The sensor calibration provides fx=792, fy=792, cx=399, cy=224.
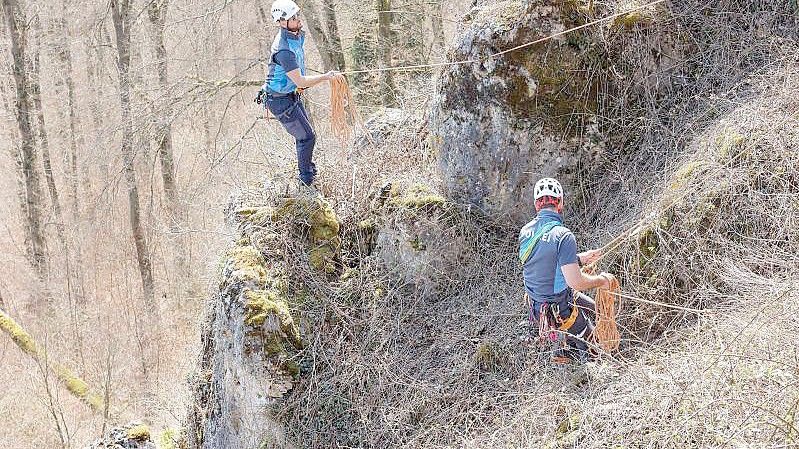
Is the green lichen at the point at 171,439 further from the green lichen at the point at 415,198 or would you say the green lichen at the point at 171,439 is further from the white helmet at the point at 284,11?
the white helmet at the point at 284,11

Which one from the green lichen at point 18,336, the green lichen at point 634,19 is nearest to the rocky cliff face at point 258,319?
the green lichen at point 634,19

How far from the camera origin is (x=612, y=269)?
5.77 metres

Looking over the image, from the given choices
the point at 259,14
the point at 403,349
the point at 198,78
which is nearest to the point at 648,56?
the point at 403,349

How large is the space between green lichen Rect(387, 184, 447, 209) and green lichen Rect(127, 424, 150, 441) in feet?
12.2

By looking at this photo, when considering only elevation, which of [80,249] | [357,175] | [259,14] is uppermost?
[259,14]

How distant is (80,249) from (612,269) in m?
14.8

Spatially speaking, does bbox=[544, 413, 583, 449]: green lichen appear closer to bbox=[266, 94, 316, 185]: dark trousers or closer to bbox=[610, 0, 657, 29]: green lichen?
bbox=[610, 0, 657, 29]: green lichen

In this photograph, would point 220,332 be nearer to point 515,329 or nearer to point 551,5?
point 515,329

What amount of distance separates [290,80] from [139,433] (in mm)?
4194

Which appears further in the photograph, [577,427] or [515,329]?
[515,329]

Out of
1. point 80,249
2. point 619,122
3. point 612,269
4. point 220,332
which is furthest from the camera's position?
point 80,249

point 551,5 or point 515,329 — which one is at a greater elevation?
point 551,5

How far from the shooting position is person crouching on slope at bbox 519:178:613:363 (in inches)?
190

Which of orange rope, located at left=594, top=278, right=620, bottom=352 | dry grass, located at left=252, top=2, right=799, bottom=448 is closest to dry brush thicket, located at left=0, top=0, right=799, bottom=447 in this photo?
dry grass, located at left=252, top=2, right=799, bottom=448
